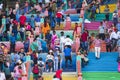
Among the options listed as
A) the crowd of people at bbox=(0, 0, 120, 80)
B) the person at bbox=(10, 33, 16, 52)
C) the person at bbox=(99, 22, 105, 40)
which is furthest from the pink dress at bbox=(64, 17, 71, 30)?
the person at bbox=(10, 33, 16, 52)

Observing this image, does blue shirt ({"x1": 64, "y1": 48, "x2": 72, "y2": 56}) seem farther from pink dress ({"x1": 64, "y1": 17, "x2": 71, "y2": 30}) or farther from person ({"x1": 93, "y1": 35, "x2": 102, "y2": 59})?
pink dress ({"x1": 64, "y1": 17, "x2": 71, "y2": 30})

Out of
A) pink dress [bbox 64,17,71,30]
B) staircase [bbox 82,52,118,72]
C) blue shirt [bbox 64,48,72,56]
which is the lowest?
staircase [bbox 82,52,118,72]

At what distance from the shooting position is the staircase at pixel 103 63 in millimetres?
32500

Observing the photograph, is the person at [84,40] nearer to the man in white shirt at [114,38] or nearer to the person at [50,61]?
the man in white shirt at [114,38]

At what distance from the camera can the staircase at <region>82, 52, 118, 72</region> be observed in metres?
32.5

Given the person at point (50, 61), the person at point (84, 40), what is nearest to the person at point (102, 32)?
the person at point (84, 40)

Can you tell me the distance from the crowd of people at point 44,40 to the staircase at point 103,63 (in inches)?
12.8

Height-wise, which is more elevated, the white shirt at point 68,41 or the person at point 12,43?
the white shirt at point 68,41

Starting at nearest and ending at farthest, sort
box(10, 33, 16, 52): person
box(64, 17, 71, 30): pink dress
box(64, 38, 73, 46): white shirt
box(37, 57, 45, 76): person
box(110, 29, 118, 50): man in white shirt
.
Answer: box(37, 57, 45, 76): person, box(64, 38, 73, 46): white shirt, box(110, 29, 118, 50): man in white shirt, box(10, 33, 16, 52): person, box(64, 17, 71, 30): pink dress

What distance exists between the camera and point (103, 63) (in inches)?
1302

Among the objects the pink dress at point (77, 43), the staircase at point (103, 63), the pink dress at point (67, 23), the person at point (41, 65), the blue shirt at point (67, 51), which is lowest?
the staircase at point (103, 63)

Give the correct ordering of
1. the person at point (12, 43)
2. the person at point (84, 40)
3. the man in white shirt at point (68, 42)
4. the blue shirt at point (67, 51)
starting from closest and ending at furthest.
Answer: the blue shirt at point (67, 51) → the man in white shirt at point (68, 42) → the person at point (84, 40) → the person at point (12, 43)

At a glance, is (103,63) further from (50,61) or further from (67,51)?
(50,61)

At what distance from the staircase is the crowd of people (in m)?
0.32
